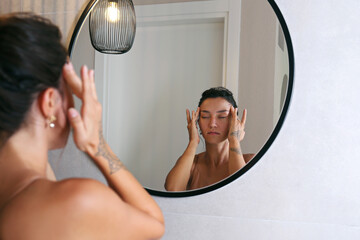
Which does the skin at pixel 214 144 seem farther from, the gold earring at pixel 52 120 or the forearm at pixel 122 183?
the gold earring at pixel 52 120

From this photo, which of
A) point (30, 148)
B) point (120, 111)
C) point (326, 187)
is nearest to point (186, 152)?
point (120, 111)

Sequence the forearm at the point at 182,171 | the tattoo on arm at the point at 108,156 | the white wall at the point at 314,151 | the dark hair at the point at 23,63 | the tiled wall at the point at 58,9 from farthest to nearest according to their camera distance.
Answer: the tiled wall at the point at 58,9 → the forearm at the point at 182,171 → the white wall at the point at 314,151 → the tattoo on arm at the point at 108,156 → the dark hair at the point at 23,63

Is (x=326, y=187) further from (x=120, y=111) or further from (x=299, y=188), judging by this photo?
(x=120, y=111)

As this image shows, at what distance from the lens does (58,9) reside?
4.46ft

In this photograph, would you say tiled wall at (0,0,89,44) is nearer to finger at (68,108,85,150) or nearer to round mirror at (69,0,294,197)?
round mirror at (69,0,294,197)

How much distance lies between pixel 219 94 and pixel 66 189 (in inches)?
23.9

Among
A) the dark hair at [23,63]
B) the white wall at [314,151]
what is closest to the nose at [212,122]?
the white wall at [314,151]

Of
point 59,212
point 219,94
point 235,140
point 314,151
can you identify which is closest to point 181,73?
point 219,94

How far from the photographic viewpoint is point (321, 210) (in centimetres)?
107

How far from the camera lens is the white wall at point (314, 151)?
3.46ft

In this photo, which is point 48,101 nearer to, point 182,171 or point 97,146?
point 97,146

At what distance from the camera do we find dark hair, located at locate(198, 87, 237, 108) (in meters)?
1.12

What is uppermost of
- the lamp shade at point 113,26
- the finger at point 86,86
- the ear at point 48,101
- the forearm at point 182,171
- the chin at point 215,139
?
the lamp shade at point 113,26

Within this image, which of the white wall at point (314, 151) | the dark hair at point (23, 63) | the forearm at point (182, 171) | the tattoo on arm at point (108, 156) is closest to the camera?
the dark hair at point (23, 63)
